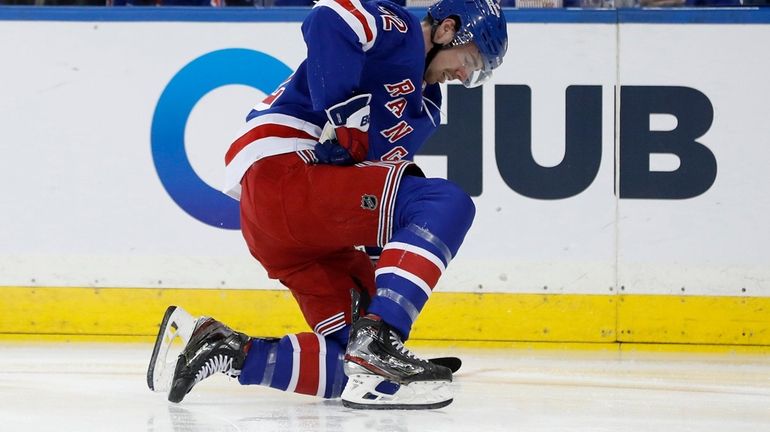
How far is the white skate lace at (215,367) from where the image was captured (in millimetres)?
2477

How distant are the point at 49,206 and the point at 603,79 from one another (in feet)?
6.10

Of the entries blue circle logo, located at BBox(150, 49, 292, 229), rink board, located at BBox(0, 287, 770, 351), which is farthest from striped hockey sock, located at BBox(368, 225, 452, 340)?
blue circle logo, located at BBox(150, 49, 292, 229)

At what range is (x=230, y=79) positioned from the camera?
381 cm

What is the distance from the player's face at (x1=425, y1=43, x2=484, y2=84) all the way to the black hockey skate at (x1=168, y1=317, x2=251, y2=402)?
74 centimetres

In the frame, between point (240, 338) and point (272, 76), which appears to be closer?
point (240, 338)

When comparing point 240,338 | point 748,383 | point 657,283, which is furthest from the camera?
point 657,283

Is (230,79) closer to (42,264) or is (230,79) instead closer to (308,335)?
(42,264)

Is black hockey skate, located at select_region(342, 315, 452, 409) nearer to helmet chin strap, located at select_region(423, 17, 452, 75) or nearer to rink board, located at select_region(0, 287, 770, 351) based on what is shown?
helmet chin strap, located at select_region(423, 17, 452, 75)

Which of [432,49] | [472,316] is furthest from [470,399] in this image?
[472,316]

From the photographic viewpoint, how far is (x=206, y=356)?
2486mm

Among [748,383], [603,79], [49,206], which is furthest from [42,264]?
[748,383]

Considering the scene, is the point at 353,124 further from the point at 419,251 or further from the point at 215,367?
the point at 215,367

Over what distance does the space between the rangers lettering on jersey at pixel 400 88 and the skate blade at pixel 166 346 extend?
26.5 inches

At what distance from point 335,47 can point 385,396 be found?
0.71 metres
